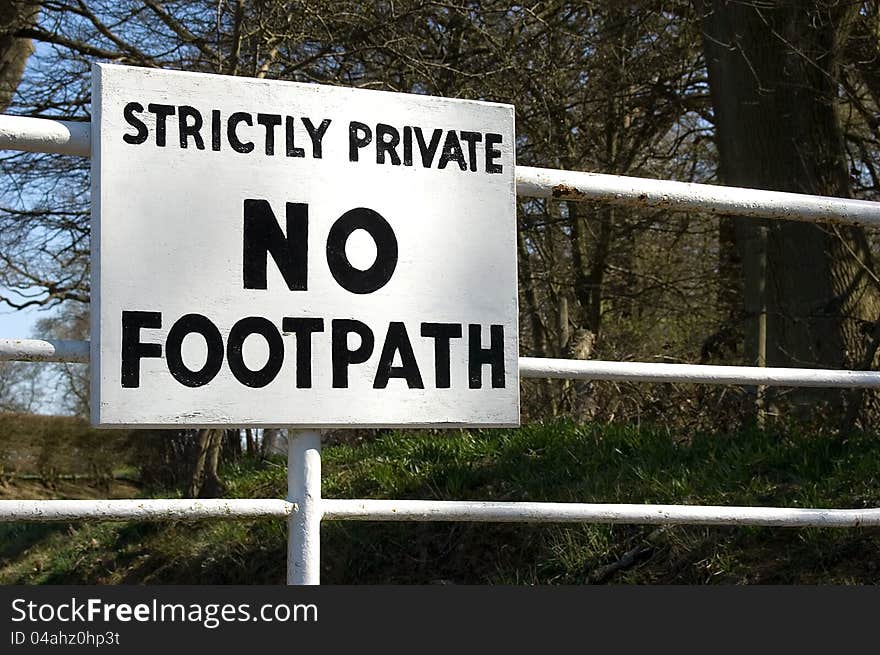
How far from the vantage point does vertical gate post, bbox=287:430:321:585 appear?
2271 mm

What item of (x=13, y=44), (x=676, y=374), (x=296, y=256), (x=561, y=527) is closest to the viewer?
(x=296, y=256)

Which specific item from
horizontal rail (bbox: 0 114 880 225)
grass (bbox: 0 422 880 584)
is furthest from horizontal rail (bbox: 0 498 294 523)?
grass (bbox: 0 422 880 584)

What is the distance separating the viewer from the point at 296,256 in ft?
7.46

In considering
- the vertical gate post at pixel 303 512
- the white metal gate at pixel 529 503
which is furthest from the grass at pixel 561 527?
the vertical gate post at pixel 303 512

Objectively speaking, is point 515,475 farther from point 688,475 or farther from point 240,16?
point 240,16

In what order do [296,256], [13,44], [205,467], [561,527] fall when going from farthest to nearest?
[13,44] < [205,467] < [561,527] < [296,256]

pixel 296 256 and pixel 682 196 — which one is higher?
pixel 682 196

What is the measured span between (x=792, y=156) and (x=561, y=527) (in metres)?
4.24

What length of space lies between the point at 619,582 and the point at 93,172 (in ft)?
7.86

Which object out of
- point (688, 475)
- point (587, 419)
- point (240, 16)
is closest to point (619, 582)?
point (688, 475)

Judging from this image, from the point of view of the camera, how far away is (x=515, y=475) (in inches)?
205

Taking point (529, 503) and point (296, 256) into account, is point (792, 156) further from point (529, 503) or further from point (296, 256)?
point (296, 256)

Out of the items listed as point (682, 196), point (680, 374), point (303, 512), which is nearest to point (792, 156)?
point (682, 196)

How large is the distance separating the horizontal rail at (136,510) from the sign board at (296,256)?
0.16 meters
